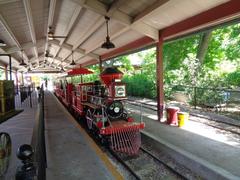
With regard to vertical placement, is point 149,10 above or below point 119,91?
above

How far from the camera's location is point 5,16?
8.79 metres

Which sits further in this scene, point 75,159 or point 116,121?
point 116,121

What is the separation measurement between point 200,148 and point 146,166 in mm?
1584

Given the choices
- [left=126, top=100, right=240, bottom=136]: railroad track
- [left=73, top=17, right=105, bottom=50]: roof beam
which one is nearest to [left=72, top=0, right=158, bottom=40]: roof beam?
[left=73, top=17, right=105, bottom=50]: roof beam

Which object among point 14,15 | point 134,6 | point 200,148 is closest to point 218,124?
point 200,148

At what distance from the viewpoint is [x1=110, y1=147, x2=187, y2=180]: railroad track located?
502cm

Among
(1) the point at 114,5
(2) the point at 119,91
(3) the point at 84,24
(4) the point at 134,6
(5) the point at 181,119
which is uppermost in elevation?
(3) the point at 84,24

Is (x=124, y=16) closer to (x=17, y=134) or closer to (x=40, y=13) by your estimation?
(x=40, y=13)

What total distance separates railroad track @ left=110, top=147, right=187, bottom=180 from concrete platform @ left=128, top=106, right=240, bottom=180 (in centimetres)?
43

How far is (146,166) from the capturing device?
562 cm

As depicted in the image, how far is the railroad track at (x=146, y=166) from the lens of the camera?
5023mm

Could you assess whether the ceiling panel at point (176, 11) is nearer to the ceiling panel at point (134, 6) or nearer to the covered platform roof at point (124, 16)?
the covered platform roof at point (124, 16)

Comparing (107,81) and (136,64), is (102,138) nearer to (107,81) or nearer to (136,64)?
(107,81)

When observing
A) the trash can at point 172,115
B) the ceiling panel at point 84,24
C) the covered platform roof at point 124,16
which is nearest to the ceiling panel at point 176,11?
the covered platform roof at point 124,16
